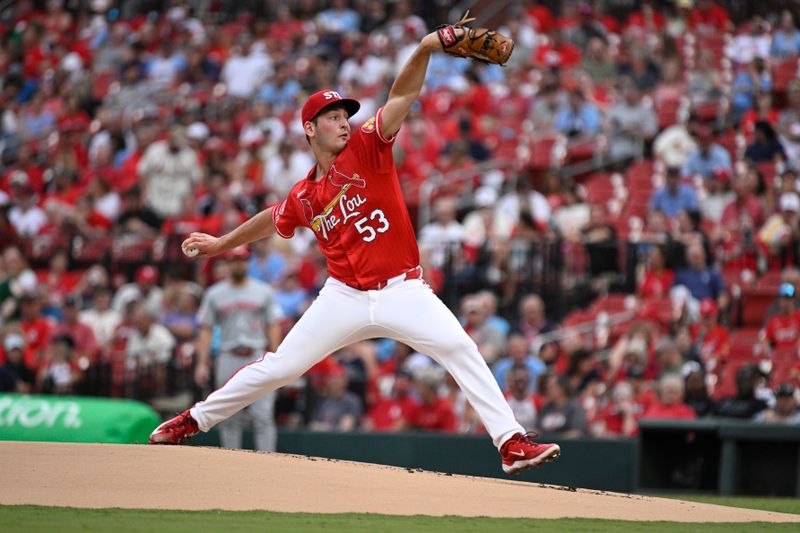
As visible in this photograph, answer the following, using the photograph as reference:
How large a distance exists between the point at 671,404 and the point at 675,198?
4.04 m

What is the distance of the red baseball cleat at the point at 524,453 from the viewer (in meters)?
7.52

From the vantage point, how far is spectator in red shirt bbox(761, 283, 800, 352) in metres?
12.8

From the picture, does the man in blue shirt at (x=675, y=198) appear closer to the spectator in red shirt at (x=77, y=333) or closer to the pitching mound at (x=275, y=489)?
the spectator in red shirt at (x=77, y=333)

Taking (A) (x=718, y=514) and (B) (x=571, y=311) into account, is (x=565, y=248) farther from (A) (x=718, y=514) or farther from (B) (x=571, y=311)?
(A) (x=718, y=514)

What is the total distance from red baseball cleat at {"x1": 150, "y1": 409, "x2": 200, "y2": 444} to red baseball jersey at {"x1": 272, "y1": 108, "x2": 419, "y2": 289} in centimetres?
139

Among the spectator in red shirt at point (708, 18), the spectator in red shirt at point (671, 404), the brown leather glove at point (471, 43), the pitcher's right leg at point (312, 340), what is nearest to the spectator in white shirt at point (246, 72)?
the spectator in red shirt at point (708, 18)

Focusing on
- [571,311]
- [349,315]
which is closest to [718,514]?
[349,315]

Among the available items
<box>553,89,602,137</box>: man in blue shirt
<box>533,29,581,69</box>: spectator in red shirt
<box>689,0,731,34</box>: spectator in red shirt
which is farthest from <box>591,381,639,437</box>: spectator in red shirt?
<box>689,0,731,34</box>: spectator in red shirt

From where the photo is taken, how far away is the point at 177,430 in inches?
333

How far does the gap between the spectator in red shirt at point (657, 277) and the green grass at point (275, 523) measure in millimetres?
7155

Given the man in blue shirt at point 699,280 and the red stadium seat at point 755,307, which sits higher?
the man in blue shirt at point 699,280

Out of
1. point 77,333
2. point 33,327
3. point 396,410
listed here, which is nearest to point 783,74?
point 396,410

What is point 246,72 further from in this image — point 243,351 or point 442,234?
point 243,351

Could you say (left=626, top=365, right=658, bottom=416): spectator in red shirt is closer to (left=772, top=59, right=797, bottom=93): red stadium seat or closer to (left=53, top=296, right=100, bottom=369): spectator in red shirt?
(left=53, top=296, right=100, bottom=369): spectator in red shirt
